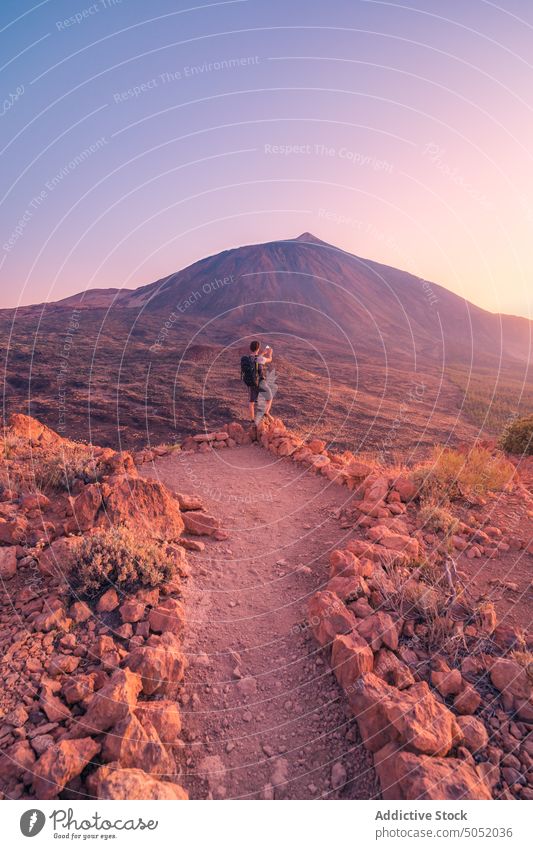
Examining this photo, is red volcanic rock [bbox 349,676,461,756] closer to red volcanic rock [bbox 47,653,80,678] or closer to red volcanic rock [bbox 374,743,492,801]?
red volcanic rock [bbox 374,743,492,801]

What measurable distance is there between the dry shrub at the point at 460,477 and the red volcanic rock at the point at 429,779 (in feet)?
13.8

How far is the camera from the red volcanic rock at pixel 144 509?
5410 mm

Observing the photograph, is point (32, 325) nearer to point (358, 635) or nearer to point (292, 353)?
point (292, 353)

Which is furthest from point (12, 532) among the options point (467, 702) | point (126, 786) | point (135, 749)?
point (467, 702)

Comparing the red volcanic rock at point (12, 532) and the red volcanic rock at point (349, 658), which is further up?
the red volcanic rock at point (12, 532)

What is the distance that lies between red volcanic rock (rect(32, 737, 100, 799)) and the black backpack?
863cm

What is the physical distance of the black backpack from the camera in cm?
1068

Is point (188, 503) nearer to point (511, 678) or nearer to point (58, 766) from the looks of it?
point (58, 766)

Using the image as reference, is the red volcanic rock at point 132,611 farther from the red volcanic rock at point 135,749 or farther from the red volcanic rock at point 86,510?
the red volcanic rock at point 86,510

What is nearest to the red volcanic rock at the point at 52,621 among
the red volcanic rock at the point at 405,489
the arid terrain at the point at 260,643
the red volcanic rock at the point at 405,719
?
the arid terrain at the point at 260,643

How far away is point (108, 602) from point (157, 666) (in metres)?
1.00

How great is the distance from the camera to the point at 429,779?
103 inches

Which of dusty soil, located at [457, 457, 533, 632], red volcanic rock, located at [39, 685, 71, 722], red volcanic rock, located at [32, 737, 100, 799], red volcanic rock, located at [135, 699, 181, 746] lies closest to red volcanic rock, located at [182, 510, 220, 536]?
red volcanic rock, located at [135, 699, 181, 746]

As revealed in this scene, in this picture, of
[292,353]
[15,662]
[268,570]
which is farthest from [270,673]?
[292,353]
